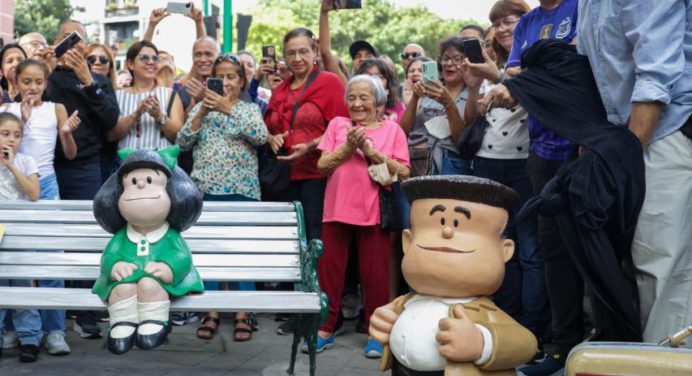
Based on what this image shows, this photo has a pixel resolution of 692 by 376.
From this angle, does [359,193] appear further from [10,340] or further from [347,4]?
[10,340]

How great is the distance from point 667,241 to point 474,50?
2065 millimetres

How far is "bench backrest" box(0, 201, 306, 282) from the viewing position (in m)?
4.77

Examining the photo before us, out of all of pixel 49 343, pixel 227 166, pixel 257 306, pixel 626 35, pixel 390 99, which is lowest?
pixel 49 343

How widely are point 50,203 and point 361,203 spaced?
1.96 metres

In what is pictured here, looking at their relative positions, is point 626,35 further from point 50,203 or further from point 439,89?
point 50,203

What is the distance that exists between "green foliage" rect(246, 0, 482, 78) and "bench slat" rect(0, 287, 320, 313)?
3439 cm

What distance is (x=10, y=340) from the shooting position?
17.4 ft

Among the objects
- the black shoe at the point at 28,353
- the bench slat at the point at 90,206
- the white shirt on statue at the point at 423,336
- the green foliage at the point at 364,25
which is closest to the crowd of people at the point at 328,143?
the black shoe at the point at 28,353

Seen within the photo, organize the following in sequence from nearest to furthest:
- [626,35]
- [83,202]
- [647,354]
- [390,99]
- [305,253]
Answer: [647,354] < [626,35] < [305,253] < [83,202] < [390,99]

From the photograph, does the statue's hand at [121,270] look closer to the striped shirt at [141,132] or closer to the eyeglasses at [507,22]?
the striped shirt at [141,132]

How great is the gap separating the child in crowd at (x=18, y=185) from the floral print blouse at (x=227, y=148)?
106cm

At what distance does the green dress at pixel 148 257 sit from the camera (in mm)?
4012

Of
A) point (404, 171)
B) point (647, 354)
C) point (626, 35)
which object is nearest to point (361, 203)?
point (404, 171)

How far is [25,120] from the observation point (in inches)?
219
